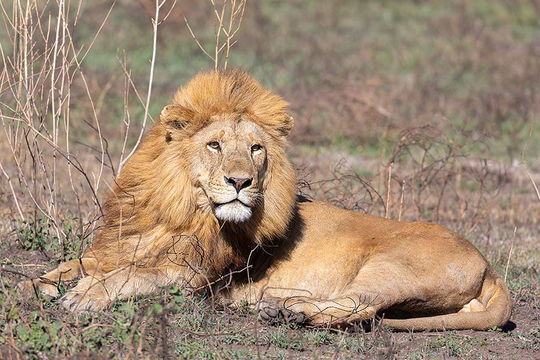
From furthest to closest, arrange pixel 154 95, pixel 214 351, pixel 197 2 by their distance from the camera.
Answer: pixel 197 2 < pixel 154 95 < pixel 214 351

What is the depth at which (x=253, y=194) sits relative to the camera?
207 inches

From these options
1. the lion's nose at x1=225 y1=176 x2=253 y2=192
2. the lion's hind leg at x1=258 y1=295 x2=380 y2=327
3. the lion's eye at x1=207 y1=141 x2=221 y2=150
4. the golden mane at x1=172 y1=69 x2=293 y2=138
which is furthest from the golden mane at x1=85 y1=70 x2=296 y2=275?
the lion's hind leg at x1=258 y1=295 x2=380 y2=327

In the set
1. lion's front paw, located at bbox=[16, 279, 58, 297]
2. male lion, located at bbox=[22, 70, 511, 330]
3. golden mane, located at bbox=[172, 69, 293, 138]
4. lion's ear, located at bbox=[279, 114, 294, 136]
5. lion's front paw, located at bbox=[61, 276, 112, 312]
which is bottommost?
lion's front paw, located at bbox=[16, 279, 58, 297]

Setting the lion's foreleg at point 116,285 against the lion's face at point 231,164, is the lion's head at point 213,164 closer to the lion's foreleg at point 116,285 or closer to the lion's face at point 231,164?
the lion's face at point 231,164

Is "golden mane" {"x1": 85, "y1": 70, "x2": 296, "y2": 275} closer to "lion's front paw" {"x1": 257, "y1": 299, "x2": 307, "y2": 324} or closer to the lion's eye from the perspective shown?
the lion's eye

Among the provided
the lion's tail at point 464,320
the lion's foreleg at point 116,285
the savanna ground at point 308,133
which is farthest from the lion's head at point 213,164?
the lion's tail at point 464,320

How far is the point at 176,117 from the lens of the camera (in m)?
5.44

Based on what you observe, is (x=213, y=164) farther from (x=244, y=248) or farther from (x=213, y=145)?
(x=244, y=248)

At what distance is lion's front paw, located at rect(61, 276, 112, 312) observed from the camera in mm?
5125

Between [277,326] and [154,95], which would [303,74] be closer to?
[154,95]

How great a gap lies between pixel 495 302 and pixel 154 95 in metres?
8.60

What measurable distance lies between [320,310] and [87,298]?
125cm

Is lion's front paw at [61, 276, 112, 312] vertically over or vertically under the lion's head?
under

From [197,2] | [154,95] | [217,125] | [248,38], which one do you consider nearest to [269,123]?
[217,125]
